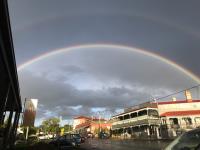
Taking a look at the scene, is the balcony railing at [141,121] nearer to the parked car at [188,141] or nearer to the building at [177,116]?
the building at [177,116]

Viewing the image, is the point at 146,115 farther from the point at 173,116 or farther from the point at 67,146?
the point at 67,146

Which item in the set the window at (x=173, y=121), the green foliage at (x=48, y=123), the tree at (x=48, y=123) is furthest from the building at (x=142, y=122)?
the tree at (x=48, y=123)

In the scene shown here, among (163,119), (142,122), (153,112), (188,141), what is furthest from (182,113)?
(188,141)

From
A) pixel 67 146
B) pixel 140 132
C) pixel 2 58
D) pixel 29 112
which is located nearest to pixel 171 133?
pixel 140 132

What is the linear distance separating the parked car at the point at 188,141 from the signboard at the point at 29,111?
21.5m

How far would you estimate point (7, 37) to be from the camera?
7.83m

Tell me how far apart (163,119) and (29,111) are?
42.7 m

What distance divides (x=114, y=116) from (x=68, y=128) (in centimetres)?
9366

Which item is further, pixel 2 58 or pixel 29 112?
pixel 29 112

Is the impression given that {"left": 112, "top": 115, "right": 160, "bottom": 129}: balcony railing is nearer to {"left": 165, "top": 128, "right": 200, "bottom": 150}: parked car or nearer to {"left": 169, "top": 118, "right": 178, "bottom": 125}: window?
{"left": 169, "top": 118, "right": 178, "bottom": 125}: window

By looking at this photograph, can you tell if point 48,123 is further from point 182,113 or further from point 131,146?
point 131,146

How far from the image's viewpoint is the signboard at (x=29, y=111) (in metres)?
24.5

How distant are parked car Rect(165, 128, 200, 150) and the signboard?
70.6 feet

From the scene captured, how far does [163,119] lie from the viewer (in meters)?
60.7
